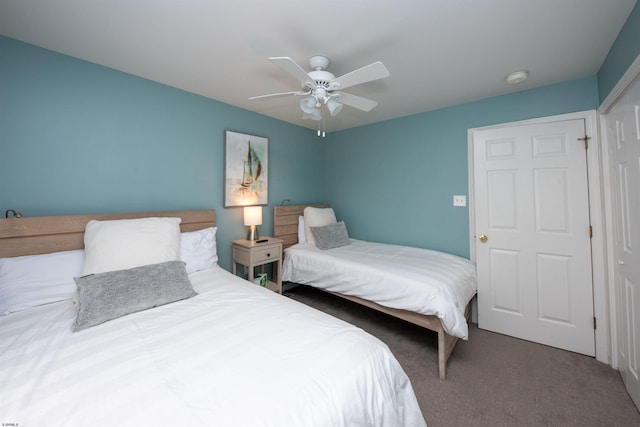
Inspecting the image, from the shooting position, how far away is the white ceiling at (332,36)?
137 cm

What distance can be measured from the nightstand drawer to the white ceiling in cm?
169

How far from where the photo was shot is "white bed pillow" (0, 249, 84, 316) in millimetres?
1383

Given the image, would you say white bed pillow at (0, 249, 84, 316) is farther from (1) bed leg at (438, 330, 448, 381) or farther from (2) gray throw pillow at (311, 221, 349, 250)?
(1) bed leg at (438, 330, 448, 381)

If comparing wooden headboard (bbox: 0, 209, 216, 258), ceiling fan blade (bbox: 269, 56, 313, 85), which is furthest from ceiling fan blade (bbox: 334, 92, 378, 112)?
wooden headboard (bbox: 0, 209, 216, 258)

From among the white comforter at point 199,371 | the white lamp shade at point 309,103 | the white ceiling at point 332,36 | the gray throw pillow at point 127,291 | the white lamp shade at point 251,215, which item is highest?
the white ceiling at point 332,36

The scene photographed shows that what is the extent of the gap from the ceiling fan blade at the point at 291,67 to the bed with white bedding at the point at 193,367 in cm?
143

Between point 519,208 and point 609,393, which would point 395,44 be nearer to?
point 519,208

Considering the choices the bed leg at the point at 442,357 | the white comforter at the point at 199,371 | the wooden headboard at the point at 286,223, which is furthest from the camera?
the wooden headboard at the point at 286,223

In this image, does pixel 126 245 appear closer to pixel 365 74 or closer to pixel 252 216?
pixel 252 216

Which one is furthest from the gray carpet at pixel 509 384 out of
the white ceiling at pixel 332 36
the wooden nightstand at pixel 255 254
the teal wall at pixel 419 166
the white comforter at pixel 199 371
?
the white ceiling at pixel 332 36

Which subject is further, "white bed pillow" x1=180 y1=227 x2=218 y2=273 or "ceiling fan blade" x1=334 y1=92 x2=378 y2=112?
"white bed pillow" x1=180 y1=227 x2=218 y2=273

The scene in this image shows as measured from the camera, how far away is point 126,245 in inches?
64.9

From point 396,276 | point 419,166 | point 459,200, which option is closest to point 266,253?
point 396,276

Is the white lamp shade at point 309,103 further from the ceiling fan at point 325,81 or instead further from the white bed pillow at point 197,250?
the white bed pillow at point 197,250
